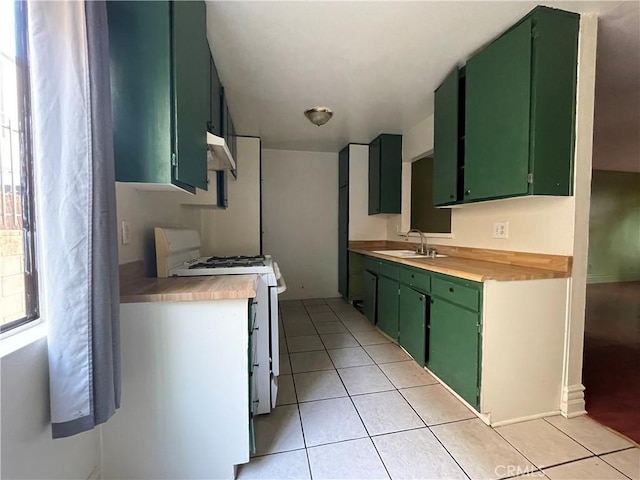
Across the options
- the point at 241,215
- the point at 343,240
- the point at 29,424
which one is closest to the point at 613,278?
the point at 343,240

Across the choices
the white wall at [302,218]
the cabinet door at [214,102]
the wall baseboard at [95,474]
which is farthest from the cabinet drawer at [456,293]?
the white wall at [302,218]

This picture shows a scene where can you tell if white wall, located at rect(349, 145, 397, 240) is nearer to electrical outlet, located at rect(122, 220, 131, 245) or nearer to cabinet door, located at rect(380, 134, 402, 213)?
cabinet door, located at rect(380, 134, 402, 213)

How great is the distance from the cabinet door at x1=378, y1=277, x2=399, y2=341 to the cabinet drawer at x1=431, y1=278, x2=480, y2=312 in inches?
24.3

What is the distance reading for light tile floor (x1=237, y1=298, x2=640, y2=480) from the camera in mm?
1336

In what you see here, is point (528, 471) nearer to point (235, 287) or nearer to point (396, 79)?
point (235, 287)

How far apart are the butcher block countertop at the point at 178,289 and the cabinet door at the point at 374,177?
8.98ft

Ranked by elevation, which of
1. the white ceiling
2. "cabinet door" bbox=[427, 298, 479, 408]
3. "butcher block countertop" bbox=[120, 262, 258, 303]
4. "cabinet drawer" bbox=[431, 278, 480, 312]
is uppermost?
the white ceiling

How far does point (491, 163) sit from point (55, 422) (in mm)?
2441

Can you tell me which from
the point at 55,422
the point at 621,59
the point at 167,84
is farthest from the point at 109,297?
the point at 621,59

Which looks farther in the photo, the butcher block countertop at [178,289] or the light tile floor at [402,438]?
the light tile floor at [402,438]

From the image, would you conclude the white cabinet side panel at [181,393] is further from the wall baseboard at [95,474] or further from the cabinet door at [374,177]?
the cabinet door at [374,177]

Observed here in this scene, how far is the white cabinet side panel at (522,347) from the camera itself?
5.34ft

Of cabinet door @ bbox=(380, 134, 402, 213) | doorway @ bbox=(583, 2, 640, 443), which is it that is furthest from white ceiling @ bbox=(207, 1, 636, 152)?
doorway @ bbox=(583, 2, 640, 443)

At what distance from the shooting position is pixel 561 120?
1.63 m
